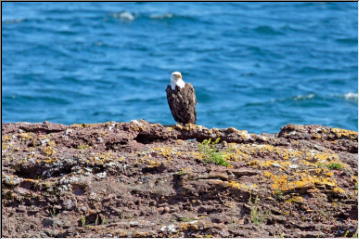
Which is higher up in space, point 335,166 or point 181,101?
point 181,101

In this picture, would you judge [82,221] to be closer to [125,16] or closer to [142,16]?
[142,16]

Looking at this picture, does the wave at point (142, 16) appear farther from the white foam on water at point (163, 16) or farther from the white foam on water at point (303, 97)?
the white foam on water at point (303, 97)

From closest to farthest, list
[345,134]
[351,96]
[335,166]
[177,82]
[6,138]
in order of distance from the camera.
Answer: [335,166], [6,138], [345,134], [177,82], [351,96]

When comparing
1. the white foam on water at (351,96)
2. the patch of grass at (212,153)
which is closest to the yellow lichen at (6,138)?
the patch of grass at (212,153)

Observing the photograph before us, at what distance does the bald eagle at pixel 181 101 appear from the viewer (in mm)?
10320

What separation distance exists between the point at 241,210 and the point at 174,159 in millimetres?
975

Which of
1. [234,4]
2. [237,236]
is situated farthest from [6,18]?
[237,236]

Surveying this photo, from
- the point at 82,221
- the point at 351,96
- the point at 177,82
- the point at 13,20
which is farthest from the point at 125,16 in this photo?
the point at 82,221

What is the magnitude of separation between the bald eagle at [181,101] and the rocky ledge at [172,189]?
193 centimetres

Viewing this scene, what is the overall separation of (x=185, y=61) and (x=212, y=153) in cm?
1657

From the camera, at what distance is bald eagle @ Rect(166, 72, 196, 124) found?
33.9 feet

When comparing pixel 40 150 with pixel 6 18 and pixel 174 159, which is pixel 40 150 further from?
pixel 6 18

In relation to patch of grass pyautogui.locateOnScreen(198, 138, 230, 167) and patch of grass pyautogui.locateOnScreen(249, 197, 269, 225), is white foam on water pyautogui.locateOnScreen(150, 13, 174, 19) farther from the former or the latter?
patch of grass pyautogui.locateOnScreen(249, 197, 269, 225)

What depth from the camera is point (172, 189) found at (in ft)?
24.2
